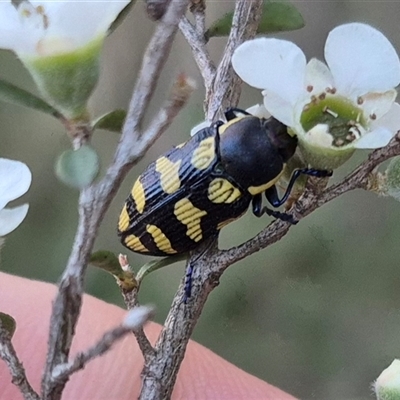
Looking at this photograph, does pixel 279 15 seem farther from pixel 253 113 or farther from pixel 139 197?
pixel 139 197

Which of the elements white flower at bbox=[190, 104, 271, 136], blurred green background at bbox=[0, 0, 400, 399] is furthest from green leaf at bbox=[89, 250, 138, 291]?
blurred green background at bbox=[0, 0, 400, 399]

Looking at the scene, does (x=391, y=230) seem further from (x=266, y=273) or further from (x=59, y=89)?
(x=59, y=89)

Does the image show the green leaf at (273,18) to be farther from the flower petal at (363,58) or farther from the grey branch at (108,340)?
the grey branch at (108,340)

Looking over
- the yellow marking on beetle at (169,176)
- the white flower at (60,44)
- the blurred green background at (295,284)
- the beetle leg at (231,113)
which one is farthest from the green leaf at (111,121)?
the blurred green background at (295,284)

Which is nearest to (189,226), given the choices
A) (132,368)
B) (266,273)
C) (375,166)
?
(375,166)

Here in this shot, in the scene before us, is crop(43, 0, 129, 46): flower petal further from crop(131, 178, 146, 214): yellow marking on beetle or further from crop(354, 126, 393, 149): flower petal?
Answer: crop(131, 178, 146, 214): yellow marking on beetle

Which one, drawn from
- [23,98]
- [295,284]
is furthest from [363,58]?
[295,284]
